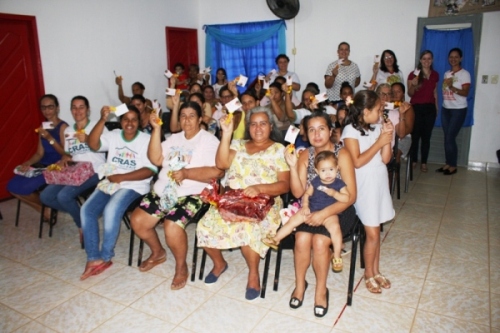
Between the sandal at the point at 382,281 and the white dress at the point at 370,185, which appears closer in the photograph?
the white dress at the point at 370,185

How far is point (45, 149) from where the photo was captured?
380cm

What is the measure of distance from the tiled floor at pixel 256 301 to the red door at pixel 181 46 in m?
4.31

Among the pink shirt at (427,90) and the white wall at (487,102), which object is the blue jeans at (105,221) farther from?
the white wall at (487,102)

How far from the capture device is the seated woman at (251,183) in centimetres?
251

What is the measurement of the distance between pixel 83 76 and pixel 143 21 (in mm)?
1516

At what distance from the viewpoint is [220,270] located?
283 centimetres

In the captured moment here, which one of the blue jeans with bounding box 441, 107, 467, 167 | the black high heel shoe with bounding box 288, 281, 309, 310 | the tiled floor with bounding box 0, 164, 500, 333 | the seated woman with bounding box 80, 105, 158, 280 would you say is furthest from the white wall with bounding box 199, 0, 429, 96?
the black high heel shoe with bounding box 288, 281, 309, 310

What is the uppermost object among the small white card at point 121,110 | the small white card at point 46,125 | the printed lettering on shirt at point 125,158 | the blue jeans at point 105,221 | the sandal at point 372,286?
the small white card at point 121,110

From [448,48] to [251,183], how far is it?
14.4 ft

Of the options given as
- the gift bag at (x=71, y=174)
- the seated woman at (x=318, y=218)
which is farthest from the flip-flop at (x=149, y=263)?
the seated woman at (x=318, y=218)

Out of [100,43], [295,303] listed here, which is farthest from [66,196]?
[100,43]

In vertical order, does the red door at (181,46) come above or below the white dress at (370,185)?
above

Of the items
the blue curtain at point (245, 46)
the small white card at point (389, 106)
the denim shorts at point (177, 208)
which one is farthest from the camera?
the blue curtain at point (245, 46)

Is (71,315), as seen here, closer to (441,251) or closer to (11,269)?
(11,269)
